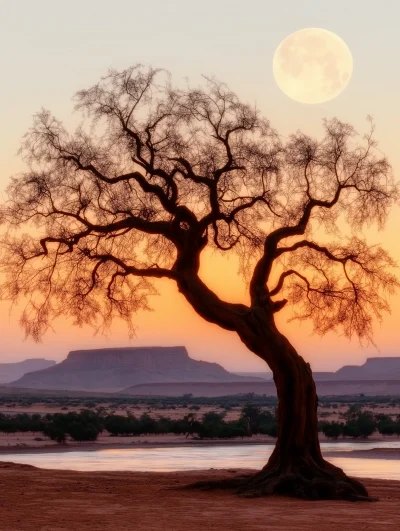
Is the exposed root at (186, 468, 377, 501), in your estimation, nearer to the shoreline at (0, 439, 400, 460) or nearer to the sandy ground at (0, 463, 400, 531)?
the sandy ground at (0, 463, 400, 531)

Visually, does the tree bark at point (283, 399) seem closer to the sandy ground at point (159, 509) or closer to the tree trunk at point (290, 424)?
the tree trunk at point (290, 424)

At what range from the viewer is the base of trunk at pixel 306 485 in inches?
873

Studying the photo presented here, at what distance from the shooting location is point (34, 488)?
23.4 metres

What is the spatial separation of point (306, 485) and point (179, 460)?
2226 cm

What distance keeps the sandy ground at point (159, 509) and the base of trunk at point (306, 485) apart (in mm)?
476

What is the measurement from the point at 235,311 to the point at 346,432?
150ft

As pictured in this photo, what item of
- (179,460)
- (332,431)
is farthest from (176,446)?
(179,460)

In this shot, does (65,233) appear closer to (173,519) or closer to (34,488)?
(34,488)

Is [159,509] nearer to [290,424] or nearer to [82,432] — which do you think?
[290,424]

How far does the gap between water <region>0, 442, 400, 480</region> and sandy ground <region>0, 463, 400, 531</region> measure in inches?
492

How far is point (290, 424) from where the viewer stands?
921 inches

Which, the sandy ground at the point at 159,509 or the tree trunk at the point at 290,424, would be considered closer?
the sandy ground at the point at 159,509

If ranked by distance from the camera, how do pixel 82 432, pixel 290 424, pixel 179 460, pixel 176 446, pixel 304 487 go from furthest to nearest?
pixel 82 432 → pixel 176 446 → pixel 179 460 → pixel 290 424 → pixel 304 487

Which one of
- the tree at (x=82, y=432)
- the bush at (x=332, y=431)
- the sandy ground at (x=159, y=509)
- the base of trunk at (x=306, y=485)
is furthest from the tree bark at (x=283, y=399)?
the bush at (x=332, y=431)
